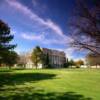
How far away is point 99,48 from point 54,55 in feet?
398

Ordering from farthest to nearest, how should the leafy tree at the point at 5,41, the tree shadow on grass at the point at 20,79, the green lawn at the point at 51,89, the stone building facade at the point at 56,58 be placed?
the stone building facade at the point at 56,58
the leafy tree at the point at 5,41
the tree shadow on grass at the point at 20,79
the green lawn at the point at 51,89

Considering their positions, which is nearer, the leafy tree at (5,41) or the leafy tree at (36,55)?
the leafy tree at (5,41)

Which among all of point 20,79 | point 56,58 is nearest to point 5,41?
point 20,79

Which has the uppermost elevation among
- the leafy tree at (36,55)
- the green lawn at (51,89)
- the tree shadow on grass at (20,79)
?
the leafy tree at (36,55)

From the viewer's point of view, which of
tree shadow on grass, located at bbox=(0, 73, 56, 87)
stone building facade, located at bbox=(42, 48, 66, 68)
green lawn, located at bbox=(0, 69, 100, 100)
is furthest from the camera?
stone building facade, located at bbox=(42, 48, 66, 68)

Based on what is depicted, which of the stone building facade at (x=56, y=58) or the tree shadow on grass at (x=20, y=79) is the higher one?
the stone building facade at (x=56, y=58)

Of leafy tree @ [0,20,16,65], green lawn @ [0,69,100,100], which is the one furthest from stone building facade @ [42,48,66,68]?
green lawn @ [0,69,100,100]

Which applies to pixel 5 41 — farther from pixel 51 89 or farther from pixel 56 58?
pixel 56 58

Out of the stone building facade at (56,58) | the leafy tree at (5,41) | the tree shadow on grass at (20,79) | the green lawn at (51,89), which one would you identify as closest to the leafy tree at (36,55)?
the stone building facade at (56,58)

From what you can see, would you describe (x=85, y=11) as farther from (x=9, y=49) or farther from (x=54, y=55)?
(x=54, y=55)

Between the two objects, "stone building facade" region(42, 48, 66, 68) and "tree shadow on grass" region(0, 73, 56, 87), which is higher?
"stone building facade" region(42, 48, 66, 68)

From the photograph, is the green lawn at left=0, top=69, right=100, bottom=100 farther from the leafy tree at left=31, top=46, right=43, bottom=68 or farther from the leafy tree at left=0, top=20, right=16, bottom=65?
→ the leafy tree at left=31, top=46, right=43, bottom=68

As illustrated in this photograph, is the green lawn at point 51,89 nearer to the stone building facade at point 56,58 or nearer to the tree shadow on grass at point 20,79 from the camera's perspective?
the tree shadow on grass at point 20,79

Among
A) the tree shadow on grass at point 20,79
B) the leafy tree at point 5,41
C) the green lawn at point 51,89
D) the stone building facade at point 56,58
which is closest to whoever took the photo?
the green lawn at point 51,89
